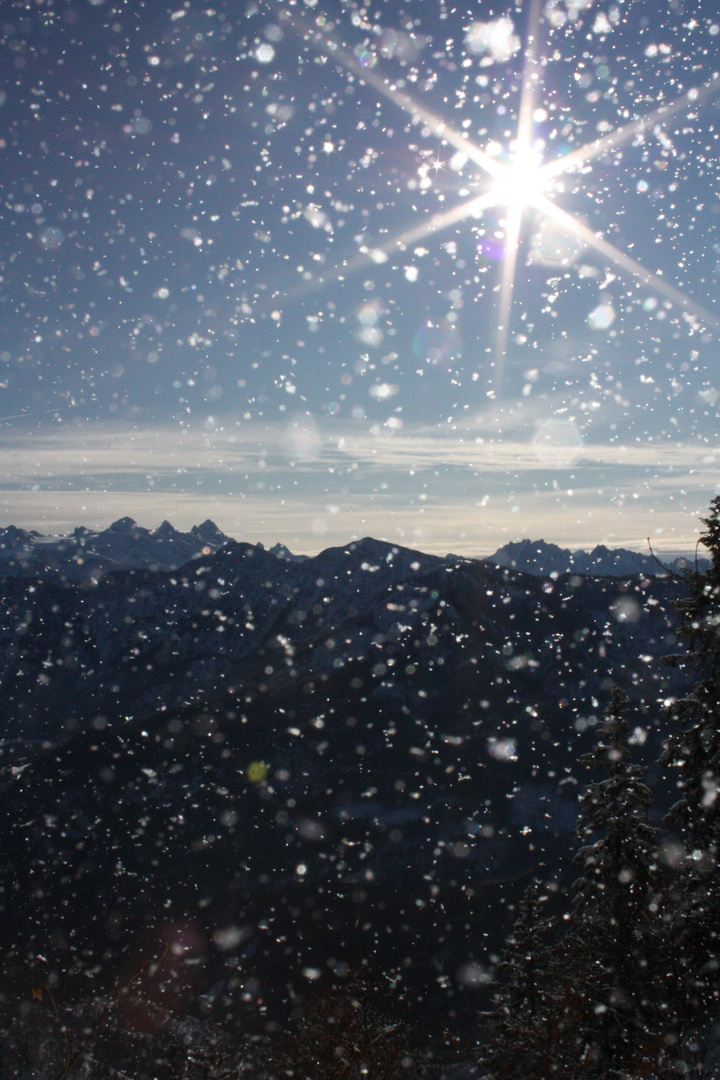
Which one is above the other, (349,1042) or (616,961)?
(616,961)

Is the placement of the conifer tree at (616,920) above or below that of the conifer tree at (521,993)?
above

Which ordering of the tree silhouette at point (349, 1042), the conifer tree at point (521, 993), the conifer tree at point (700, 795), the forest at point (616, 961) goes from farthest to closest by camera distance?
1. the conifer tree at point (521, 993)
2. the tree silhouette at point (349, 1042)
3. the forest at point (616, 961)
4. the conifer tree at point (700, 795)

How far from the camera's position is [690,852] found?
11359mm

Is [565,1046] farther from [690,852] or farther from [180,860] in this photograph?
[180,860]

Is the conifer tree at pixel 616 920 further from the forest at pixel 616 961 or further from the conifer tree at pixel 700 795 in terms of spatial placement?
the conifer tree at pixel 700 795

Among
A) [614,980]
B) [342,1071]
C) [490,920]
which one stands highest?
[614,980]

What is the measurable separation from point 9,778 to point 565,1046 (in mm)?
226865

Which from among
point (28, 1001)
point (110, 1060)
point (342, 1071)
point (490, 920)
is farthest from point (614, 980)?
point (490, 920)

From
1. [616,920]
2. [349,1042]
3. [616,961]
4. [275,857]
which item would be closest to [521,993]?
[349,1042]

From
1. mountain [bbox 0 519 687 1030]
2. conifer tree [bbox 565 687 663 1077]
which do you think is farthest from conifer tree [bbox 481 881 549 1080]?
mountain [bbox 0 519 687 1030]

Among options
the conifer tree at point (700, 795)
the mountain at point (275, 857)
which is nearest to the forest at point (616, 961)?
the conifer tree at point (700, 795)

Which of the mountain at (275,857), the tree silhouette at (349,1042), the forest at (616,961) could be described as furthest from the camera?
the mountain at (275,857)

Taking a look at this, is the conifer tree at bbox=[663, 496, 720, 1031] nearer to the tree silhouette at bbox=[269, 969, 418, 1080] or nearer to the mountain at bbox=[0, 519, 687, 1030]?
the tree silhouette at bbox=[269, 969, 418, 1080]

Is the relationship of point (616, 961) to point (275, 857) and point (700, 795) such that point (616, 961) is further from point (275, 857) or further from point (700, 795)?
point (275, 857)
